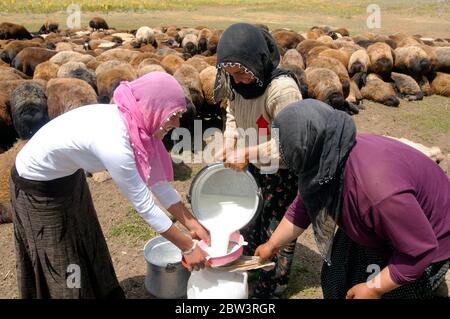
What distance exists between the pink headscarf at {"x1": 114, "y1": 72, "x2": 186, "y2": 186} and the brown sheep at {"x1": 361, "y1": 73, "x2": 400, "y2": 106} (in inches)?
338

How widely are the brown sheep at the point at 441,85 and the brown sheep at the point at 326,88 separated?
10.5 feet

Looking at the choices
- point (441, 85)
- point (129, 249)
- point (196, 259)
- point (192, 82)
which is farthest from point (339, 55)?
point (196, 259)

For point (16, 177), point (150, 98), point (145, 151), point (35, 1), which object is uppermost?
point (35, 1)

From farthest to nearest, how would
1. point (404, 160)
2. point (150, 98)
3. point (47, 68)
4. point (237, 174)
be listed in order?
point (47, 68), point (237, 174), point (150, 98), point (404, 160)

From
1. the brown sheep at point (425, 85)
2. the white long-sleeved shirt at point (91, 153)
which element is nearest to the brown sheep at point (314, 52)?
the brown sheep at point (425, 85)

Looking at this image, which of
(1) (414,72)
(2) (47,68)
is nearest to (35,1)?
(2) (47,68)

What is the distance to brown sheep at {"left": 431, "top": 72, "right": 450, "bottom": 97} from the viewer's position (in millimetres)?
11078

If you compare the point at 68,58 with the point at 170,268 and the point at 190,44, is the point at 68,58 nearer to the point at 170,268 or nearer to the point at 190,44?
the point at 190,44

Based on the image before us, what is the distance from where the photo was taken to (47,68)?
9.26m

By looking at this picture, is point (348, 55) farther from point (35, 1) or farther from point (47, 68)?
point (35, 1)

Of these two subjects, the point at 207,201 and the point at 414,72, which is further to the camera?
the point at 414,72

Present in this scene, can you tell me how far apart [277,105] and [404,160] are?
116cm

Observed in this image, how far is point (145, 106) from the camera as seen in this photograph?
2.40m

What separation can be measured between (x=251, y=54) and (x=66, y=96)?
499 centimetres
